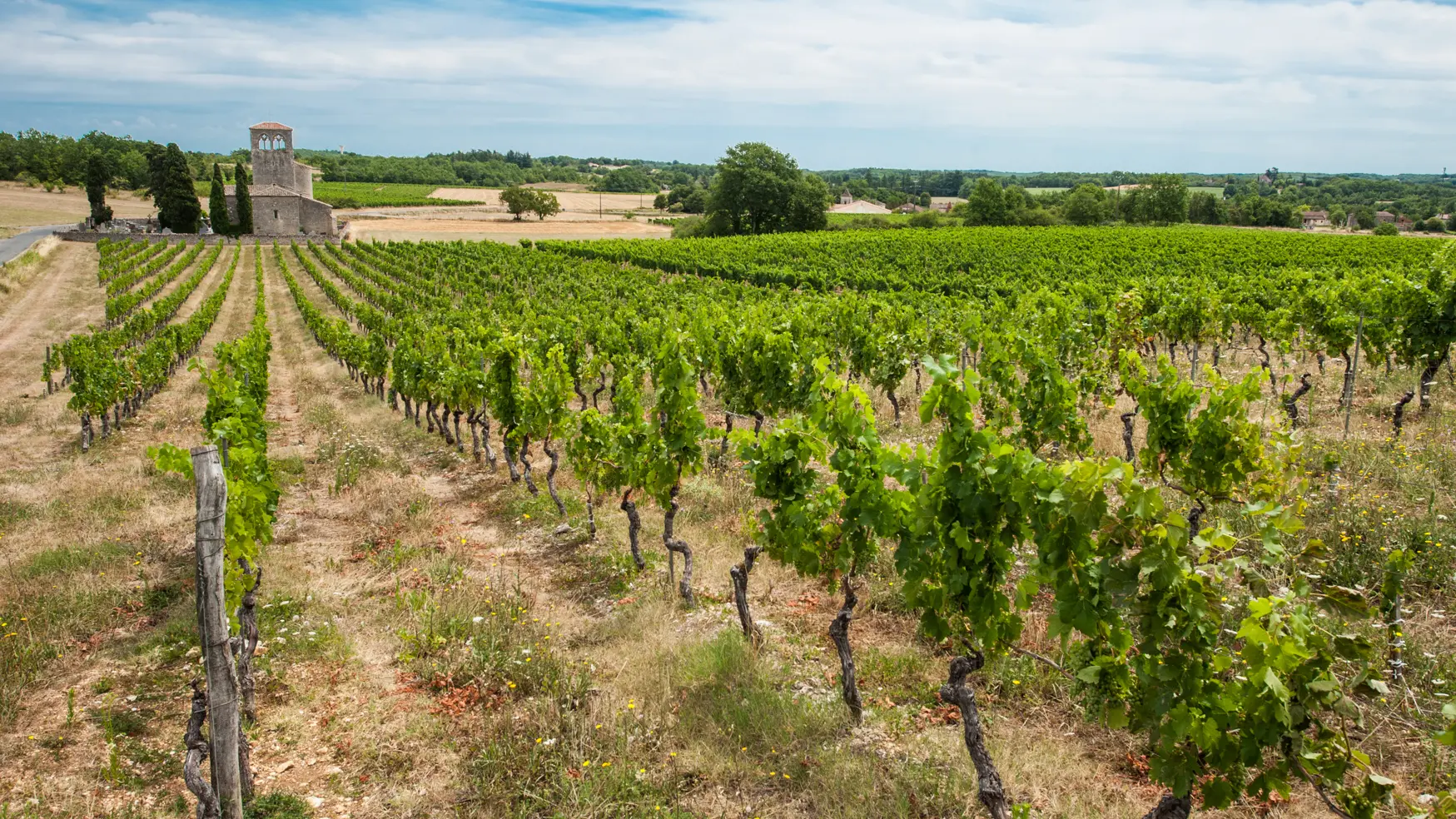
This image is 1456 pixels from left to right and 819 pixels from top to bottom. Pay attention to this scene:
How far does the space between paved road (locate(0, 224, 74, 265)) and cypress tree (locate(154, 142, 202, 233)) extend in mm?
7496

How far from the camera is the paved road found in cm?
4653

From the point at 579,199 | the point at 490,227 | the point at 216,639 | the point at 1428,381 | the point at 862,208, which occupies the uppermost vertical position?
the point at 579,199

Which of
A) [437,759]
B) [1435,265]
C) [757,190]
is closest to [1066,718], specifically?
[437,759]

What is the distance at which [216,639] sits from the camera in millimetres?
5207

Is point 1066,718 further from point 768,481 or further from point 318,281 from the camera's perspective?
point 318,281

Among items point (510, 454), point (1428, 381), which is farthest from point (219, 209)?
point (1428, 381)

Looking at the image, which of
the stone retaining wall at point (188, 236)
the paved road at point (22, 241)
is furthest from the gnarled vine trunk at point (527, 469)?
the stone retaining wall at point (188, 236)

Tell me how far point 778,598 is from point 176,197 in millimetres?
79525

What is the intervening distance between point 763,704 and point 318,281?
4691 centimetres

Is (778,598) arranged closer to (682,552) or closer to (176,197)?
(682,552)

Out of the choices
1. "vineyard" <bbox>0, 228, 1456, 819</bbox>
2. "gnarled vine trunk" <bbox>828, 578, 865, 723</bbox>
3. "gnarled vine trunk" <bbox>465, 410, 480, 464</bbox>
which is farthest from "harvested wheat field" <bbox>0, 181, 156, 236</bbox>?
"gnarled vine trunk" <bbox>828, 578, 865, 723</bbox>

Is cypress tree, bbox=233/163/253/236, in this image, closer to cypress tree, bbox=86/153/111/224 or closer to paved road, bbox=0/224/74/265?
cypress tree, bbox=86/153/111/224

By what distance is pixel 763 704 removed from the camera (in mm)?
6398

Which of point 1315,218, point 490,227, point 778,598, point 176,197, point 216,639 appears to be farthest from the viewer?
point 1315,218
